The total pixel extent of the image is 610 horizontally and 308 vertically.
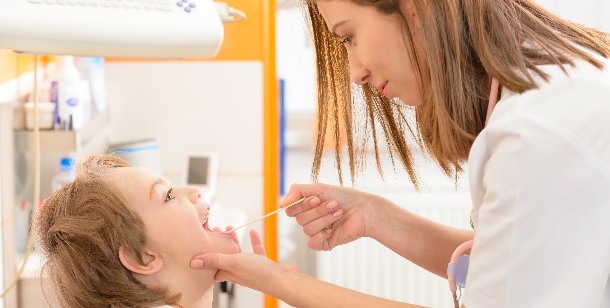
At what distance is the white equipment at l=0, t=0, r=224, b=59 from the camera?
4.68 ft

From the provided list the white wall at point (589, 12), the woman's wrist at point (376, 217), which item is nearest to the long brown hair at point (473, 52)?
the woman's wrist at point (376, 217)

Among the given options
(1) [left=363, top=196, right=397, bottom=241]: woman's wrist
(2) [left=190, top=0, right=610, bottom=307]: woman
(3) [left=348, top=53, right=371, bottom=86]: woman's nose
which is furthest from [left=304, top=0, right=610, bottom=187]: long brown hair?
(1) [left=363, top=196, right=397, bottom=241]: woman's wrist

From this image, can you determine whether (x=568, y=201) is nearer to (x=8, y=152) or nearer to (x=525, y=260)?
(x=525, y=260)

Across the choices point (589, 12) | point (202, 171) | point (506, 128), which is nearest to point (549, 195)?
point (506, 128)

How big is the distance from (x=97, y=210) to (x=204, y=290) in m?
0.24

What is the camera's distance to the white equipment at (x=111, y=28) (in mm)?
1427

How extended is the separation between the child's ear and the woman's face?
18.5 inches

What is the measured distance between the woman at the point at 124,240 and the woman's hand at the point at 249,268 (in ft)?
0.19

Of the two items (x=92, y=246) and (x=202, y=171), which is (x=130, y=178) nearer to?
(x=92, y=246)

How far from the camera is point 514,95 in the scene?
Result: 3.71 ft

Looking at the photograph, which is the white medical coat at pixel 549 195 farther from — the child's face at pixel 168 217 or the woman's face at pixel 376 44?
the child's face at pixel 168 217

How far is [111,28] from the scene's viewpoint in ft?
4.93

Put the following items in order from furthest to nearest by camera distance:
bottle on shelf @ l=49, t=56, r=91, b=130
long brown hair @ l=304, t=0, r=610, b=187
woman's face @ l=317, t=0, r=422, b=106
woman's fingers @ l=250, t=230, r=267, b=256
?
1. bottle on shelf @ l=49, t=56, r=91, b=130
2. woman's fingers @ l=250, t=230, r=267, b=256
3. woman's face @ l=317, t=0, r=422, b=106
4. long brown hair @ l=304, t=0, r=610, b=187

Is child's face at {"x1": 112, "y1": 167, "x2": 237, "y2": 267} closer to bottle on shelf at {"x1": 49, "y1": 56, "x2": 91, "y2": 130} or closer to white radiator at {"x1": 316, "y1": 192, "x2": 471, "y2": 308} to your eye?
bottle on shelf at {"x1": 49, "y1": 56, "x2": 91, "y2": 130}
